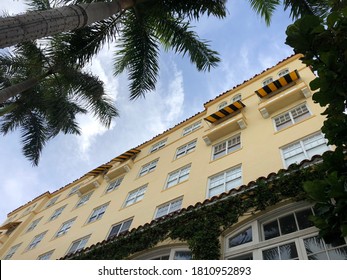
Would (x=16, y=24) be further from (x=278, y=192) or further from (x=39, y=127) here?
(x=39, y=127)

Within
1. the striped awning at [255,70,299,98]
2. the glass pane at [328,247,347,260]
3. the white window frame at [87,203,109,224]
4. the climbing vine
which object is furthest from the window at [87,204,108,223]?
the glass pane at [328,247,347,260]

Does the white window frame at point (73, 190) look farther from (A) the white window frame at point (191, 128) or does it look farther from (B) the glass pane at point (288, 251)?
(B) the glass pane at point (288, 251)

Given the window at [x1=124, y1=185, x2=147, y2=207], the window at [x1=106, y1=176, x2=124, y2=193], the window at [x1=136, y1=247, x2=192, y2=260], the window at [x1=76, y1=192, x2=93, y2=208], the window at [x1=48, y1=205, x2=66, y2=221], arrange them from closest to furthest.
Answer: the window at [x1=136, y1=247, x2=192, y2=260]
the window at [x1=124, y1=185, x2=147, y2=207]
the window at [x1=106, y1=176, x2=124, y2=193]
the window at [x1=76, y1=192, x2=93, y2=208]
the window at [x1=48, y1=205, x2=66, y2=221]

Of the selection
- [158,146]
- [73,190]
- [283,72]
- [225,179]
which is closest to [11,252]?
[73,190]

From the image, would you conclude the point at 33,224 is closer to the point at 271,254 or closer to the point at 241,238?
the point at 241,238

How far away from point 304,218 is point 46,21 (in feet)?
28.5

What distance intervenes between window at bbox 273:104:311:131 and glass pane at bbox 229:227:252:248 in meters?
7.34

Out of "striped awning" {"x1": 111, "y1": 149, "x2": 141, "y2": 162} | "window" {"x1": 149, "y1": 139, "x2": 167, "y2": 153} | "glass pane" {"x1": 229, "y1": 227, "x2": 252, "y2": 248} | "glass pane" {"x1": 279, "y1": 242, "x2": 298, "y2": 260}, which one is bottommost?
"glass pane" {"x1": 279, "y1": 242, "x2": 298, "y2": 260}

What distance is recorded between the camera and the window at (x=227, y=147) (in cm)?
1540

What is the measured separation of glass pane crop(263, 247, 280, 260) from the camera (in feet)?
24.0

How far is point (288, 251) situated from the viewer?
720 cm

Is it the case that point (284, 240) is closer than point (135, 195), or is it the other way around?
point (284, 240)

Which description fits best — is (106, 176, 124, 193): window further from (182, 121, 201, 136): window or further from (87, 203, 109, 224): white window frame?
(182, 121, 201, 136): window
